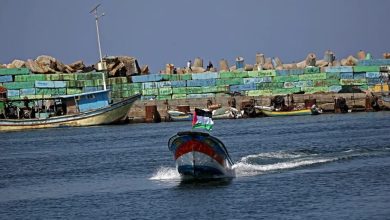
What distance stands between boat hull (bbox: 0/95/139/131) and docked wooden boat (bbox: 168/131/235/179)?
4133cm

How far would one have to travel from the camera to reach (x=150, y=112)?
7825cm

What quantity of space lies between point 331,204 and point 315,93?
54.2 meters

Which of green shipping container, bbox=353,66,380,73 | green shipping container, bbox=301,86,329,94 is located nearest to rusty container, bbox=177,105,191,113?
green shipping container, bbox=301,86,329,94

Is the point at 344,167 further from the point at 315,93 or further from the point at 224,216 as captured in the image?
the point at 315,93

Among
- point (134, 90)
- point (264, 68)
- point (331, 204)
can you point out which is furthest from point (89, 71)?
point (331, 204)

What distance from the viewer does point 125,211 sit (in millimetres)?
29297

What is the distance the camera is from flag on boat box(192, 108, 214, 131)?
32781 millimetres

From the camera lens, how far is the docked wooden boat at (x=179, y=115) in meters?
75.1

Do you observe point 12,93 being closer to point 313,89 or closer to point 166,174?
point 313,89

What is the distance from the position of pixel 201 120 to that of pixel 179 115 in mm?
43084

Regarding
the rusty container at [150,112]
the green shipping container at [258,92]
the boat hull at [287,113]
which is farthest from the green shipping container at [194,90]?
the boat hull at [287,113]

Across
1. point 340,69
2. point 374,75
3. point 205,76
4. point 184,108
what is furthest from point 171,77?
point 374,75

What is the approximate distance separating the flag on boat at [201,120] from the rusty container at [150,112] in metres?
45.0

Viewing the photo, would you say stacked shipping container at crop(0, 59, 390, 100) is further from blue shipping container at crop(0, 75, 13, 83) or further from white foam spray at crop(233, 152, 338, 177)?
white foam spray at crop(233, 152, 338, 177)
